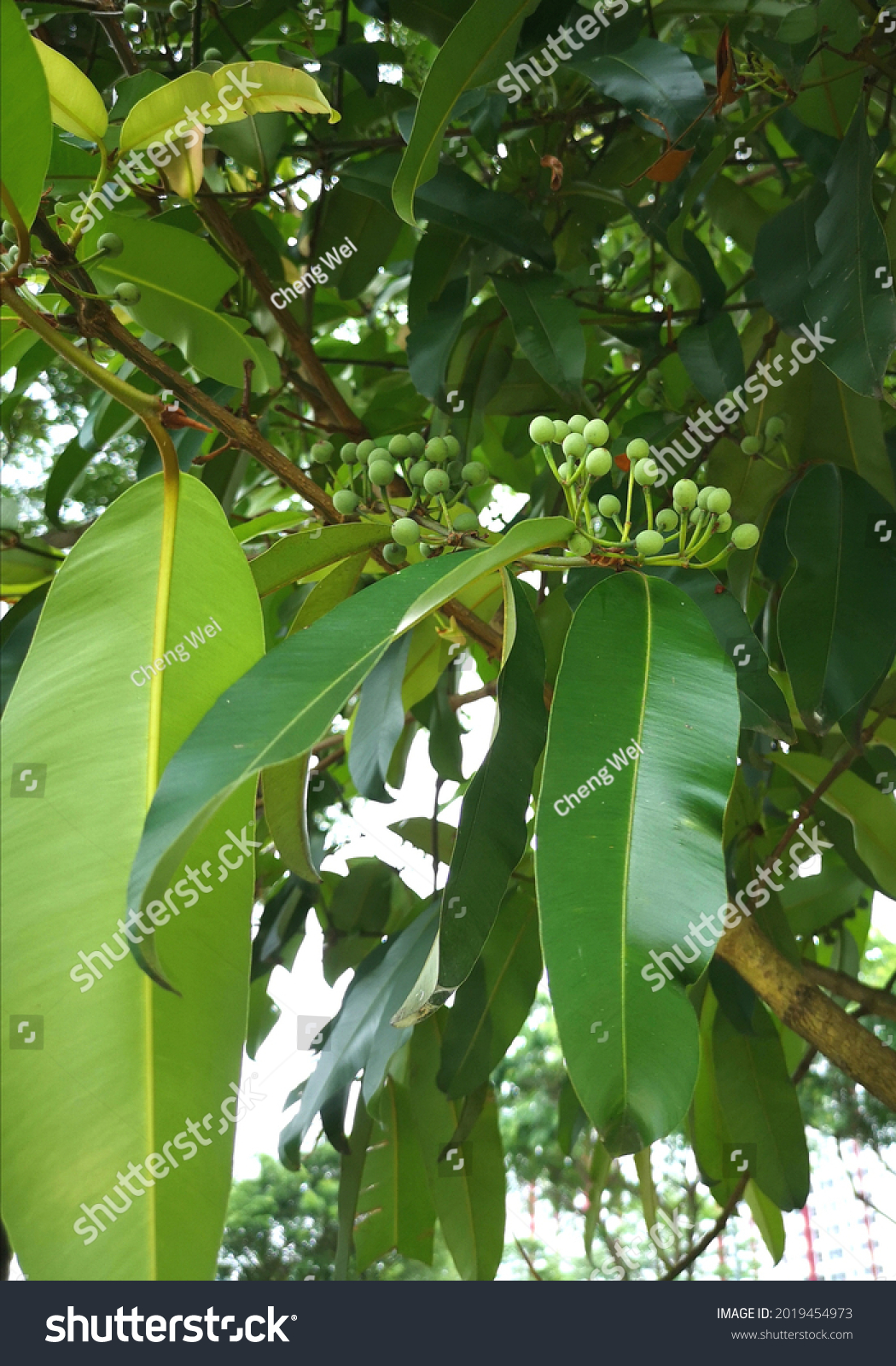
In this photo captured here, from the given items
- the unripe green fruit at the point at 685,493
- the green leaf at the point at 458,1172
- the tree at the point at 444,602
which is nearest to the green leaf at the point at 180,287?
the tree at the point at 444,602

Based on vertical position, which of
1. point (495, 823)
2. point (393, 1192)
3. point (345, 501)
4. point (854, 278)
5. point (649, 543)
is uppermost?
point (854, 278)

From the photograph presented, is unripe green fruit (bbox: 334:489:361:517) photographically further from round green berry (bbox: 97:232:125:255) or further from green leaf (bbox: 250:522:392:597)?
round green berry (bbox: 97:232:125:255)

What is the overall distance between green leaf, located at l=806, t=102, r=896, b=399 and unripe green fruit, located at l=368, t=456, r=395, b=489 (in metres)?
0.29

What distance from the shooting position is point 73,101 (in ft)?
1.84

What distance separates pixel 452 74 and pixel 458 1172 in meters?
0.98

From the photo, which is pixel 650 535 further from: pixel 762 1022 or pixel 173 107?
pixel 762 1022

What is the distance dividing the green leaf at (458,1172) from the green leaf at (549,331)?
0.65 metres

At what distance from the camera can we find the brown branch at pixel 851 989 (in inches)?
40.1

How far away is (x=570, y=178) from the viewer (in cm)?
104

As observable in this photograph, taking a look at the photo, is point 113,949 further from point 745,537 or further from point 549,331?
point 549,331

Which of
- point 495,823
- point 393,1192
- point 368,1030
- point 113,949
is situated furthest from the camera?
point 393,1192

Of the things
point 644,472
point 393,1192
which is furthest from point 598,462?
point 393,1192

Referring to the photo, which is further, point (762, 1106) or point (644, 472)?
point (762, 1106)
